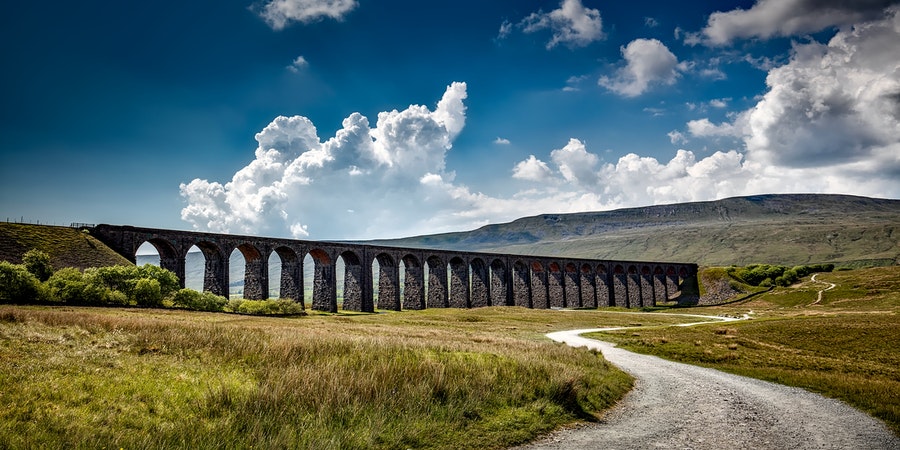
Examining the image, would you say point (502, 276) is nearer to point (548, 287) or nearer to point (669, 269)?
point (548, 287)

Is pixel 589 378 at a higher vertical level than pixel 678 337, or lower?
higher

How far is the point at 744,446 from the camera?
921 centimetres

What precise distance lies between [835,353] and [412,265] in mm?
57907

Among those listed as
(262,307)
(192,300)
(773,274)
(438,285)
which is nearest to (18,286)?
(192,300)

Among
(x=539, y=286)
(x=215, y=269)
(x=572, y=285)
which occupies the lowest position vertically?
(x=572, y=285)

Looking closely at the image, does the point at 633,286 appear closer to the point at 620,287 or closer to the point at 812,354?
the point at 620,287

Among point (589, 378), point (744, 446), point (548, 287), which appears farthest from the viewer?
point (548, 287)

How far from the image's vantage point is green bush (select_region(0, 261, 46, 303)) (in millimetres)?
31719

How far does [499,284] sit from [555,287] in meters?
15.3

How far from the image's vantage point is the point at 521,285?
92.5 meters

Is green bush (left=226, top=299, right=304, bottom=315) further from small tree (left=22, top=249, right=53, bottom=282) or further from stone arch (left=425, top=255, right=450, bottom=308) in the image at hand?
stone arch (left=425, top=255, right=450, bottom=308)

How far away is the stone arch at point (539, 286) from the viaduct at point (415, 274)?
0.20m

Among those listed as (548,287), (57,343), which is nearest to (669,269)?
(548,287)

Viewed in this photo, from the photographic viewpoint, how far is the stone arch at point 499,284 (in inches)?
3472
